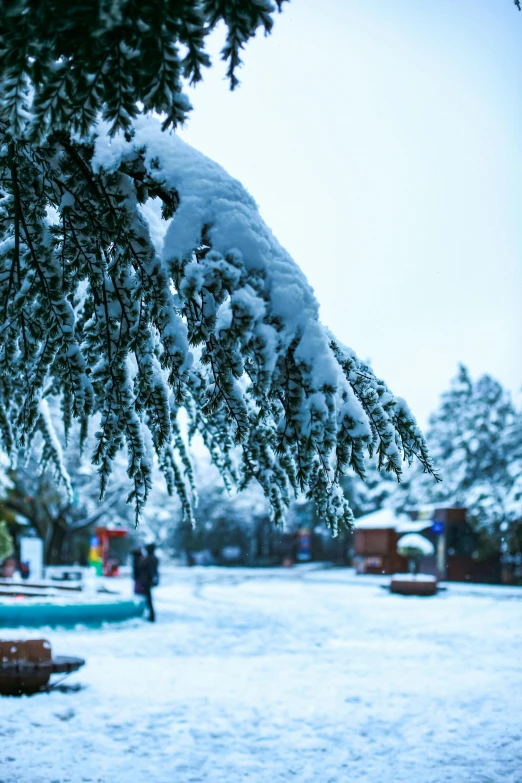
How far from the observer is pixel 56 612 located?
13578 mm

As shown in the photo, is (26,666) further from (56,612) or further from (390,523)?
(390,523)

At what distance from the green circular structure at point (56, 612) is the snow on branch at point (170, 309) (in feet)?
36.5

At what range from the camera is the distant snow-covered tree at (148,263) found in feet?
7.02

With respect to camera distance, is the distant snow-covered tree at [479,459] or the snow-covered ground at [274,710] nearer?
the snow-covered ground at [274,710]

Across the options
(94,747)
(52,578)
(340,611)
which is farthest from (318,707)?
(52,578)

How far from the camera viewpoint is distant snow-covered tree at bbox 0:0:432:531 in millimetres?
2141

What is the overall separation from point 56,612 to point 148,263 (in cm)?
1226

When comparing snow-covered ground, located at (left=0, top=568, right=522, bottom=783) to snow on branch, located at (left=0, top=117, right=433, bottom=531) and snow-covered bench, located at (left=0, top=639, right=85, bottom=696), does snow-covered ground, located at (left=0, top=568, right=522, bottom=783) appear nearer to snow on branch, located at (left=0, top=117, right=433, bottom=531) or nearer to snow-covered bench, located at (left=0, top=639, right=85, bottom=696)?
snow-covered bench, located at (left=0, top=639, right=85, bottom=696)

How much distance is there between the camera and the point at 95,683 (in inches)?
316

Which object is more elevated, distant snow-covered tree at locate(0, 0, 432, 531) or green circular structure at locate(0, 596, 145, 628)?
distant snow-covered tree at locate(0, 0, 432, 531)

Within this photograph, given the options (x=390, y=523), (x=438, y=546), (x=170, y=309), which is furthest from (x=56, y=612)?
(x=390, y=523)

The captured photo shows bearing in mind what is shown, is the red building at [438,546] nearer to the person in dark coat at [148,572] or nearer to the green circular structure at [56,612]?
the person in dark coat at [148,572]

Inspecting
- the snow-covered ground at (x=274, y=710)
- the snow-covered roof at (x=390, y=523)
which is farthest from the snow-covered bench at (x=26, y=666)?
the snow-covered roof at (x=390, y=523)

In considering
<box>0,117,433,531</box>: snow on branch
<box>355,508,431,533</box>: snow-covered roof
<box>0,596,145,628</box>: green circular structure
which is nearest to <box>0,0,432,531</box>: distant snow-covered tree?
<box>0,117,433,531</box>: snow on branch
